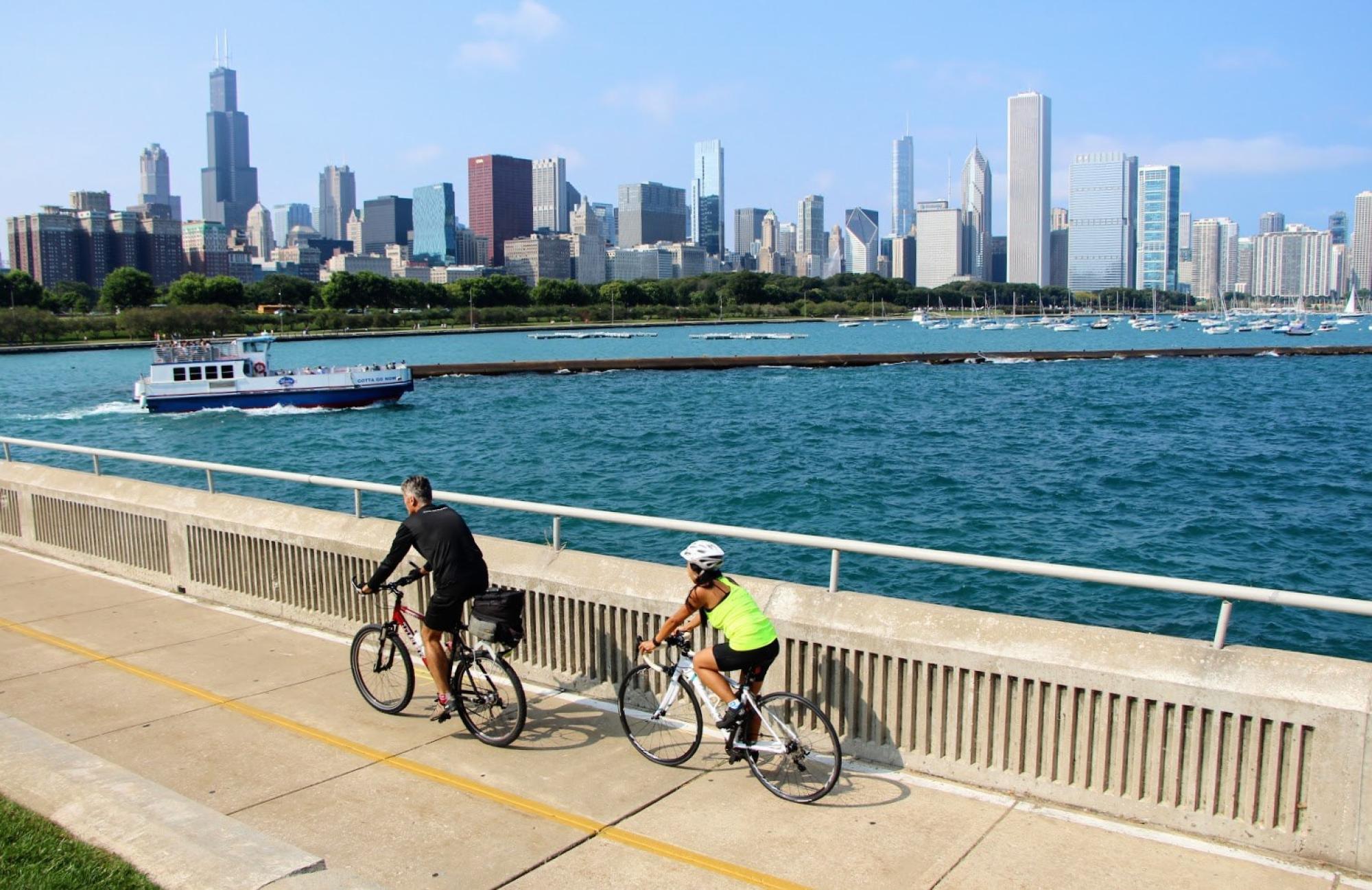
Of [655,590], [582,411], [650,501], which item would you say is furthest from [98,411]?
[655,590]

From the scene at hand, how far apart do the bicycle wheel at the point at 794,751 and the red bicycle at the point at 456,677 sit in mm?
1770

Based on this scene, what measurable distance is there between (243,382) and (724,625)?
66225 mm

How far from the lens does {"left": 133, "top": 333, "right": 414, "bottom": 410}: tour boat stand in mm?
67938

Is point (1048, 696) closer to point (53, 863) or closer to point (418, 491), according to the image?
point (418, 491)

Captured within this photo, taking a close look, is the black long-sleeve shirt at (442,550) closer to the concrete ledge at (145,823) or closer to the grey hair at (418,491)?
the grey hair at (418,491)

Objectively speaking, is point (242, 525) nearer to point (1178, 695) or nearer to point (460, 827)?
point (460, 827)

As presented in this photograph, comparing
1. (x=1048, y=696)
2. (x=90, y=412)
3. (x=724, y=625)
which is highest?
(x=724, y=625)

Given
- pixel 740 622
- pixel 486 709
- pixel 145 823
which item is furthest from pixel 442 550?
pixel 145 823

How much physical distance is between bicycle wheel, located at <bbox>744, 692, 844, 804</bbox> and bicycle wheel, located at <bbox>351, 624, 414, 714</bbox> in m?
2.91

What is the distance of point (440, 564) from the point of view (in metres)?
8.18

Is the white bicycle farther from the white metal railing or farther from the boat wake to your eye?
the boat wake

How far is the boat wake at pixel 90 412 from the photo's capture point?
70500 millimetres

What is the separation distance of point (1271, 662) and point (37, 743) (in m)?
7.60

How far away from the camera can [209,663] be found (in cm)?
1020
